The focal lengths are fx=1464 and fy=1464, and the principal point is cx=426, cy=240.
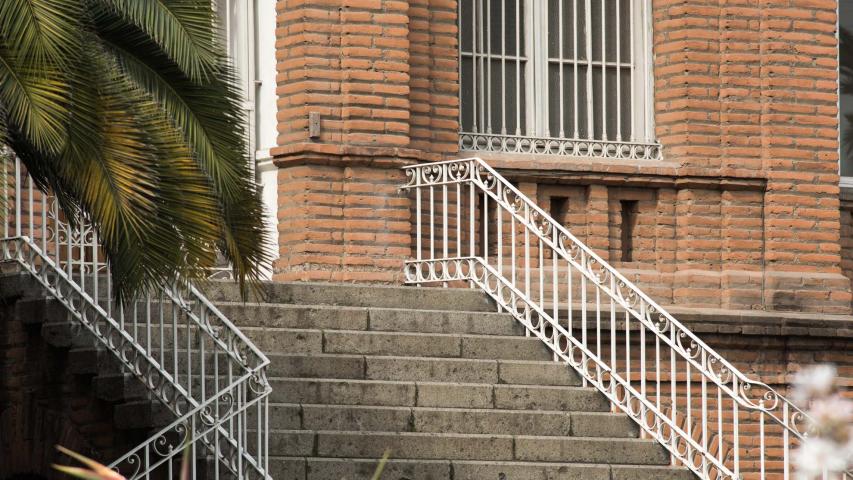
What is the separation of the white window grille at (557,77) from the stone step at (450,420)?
3959 mm

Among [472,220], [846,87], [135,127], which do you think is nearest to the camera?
[135,127]

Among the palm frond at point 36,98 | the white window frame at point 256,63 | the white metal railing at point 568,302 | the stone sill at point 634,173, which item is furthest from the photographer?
the stone sill at point 634,173

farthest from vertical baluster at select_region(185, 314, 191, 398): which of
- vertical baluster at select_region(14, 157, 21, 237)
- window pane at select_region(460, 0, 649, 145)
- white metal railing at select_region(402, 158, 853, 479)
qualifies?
window pane at select_region(460, 0, 649, 145)

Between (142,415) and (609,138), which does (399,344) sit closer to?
(142,415)

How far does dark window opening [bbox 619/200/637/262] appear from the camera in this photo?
43.3 feet

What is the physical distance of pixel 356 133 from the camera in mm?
12133

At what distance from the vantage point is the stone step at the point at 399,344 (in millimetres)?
9719

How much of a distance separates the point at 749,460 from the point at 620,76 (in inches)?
148

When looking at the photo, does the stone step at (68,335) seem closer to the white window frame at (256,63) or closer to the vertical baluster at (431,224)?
the vertical baluster at (431,224)

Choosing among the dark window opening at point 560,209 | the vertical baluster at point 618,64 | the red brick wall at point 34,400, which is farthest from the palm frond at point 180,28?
the vertical baluster at point 618,64

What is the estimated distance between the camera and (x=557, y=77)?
13.5 metres

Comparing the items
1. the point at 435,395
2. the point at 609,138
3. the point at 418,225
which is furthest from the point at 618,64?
the point at 435,395

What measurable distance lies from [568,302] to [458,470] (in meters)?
2.24

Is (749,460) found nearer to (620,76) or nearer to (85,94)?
(620,76)
